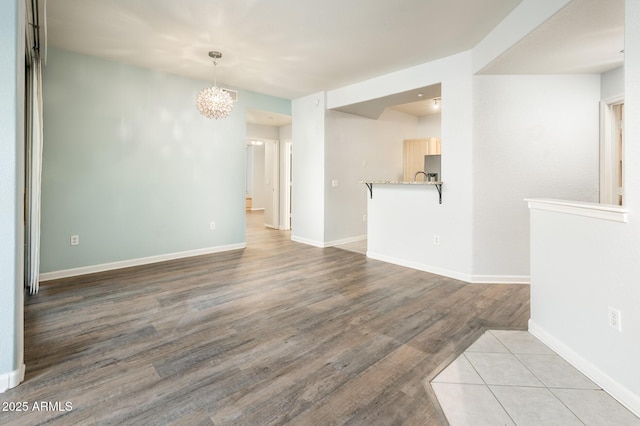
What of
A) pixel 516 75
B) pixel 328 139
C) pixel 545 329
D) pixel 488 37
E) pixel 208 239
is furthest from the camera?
pixel 328 139

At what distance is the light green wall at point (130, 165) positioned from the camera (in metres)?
3.68

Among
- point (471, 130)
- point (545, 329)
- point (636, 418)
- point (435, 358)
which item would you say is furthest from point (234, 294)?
point (471, 130)

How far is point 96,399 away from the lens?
1632mm

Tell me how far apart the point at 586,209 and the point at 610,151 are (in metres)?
2.30

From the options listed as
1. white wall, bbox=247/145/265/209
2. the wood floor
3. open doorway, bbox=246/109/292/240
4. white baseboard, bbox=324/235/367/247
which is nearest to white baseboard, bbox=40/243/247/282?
A: the wood floor

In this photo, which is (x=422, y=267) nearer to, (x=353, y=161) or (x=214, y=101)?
(x=353, y=161)

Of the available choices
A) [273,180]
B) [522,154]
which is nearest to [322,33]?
[522,154]

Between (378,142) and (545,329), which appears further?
(378,142)

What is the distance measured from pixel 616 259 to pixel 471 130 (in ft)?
7.45

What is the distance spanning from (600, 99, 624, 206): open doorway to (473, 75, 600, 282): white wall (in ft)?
0.23

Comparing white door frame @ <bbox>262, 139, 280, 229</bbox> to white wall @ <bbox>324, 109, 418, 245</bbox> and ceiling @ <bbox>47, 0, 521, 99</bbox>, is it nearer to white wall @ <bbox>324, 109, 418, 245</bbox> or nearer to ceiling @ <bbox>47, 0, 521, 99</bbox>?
white wall @ <bbox>324, 109, 418, 245</bbox>

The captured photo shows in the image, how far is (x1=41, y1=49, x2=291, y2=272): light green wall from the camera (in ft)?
12.1

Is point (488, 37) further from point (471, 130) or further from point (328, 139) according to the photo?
point (328, 139)

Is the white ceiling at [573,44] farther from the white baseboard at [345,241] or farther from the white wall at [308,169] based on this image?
the white baseboard at [345,241]
